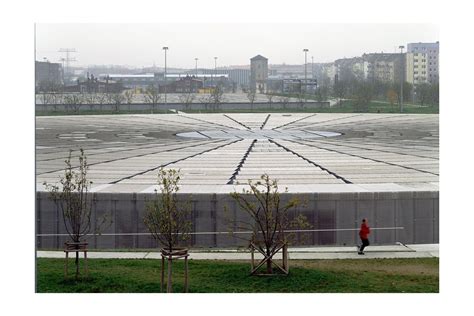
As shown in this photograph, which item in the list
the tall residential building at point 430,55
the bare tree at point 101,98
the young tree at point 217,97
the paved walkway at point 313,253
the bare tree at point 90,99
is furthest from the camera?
the young tree at point 217,97

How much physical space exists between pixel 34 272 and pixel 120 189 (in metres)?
6.85

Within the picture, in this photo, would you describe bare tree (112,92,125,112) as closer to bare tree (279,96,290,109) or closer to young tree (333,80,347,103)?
bare tree (279,96,290,109)

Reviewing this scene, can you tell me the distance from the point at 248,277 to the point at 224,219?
3475 millimetres

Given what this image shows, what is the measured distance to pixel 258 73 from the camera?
48812 mm

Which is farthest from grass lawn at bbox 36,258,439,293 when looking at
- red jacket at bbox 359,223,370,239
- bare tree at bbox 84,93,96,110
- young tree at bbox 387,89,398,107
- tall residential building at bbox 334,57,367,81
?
young tree at bbox 387,89,398,107

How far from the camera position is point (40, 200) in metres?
22.0

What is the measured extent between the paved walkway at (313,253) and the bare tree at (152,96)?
99.4 feet

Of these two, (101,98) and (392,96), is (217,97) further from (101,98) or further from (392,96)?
(392,96)

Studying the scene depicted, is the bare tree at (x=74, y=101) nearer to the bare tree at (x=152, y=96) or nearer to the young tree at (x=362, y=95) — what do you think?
the bare tree at (x=152, y=96)

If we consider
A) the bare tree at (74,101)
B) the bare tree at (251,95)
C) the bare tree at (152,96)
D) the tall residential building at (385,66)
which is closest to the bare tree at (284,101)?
the bare tree at (251,95)

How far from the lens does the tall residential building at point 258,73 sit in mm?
47106

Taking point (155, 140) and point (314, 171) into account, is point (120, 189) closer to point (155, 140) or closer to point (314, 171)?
point (314, 171)

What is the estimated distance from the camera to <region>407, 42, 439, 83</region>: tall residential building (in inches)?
1569

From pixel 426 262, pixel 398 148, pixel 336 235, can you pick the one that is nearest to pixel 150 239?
pixel 336 235
